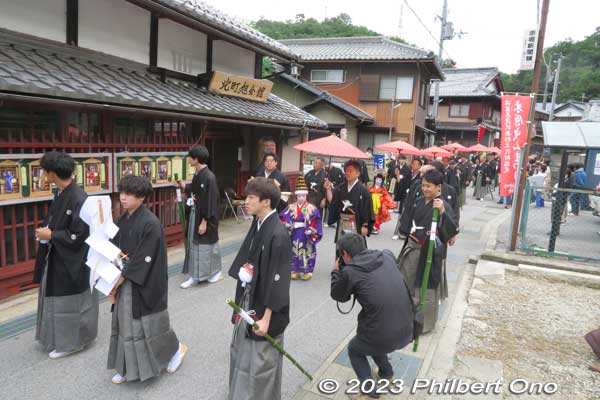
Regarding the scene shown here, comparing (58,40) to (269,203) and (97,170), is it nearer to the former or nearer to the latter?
(97,170)

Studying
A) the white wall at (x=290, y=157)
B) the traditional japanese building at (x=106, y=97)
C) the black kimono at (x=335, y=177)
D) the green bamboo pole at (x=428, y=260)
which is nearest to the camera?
the green bamboo pole at (x=428, y=260)

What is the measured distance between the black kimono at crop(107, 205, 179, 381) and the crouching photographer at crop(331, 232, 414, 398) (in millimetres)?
1616

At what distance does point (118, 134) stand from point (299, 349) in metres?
5.29

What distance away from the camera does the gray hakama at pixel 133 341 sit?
11.8 feet

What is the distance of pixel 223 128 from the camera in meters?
11.3

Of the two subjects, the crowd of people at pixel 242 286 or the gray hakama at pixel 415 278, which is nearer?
the crowd of people at pixel 242 286

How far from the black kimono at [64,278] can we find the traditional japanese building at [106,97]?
69.6 inches

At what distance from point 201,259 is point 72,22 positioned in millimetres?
4574

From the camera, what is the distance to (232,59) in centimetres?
1112

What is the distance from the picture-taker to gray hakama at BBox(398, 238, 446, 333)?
493cm

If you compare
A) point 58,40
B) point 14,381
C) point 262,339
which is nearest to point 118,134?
point 58,40

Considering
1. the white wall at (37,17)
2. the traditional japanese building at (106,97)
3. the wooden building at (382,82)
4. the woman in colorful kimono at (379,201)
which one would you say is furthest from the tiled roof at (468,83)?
the white wall at (37,17)

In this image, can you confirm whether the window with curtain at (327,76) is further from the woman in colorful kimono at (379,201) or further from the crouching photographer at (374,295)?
the crouching photographer at (374,295)

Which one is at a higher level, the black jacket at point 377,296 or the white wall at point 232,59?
the white wall at point 232,59
